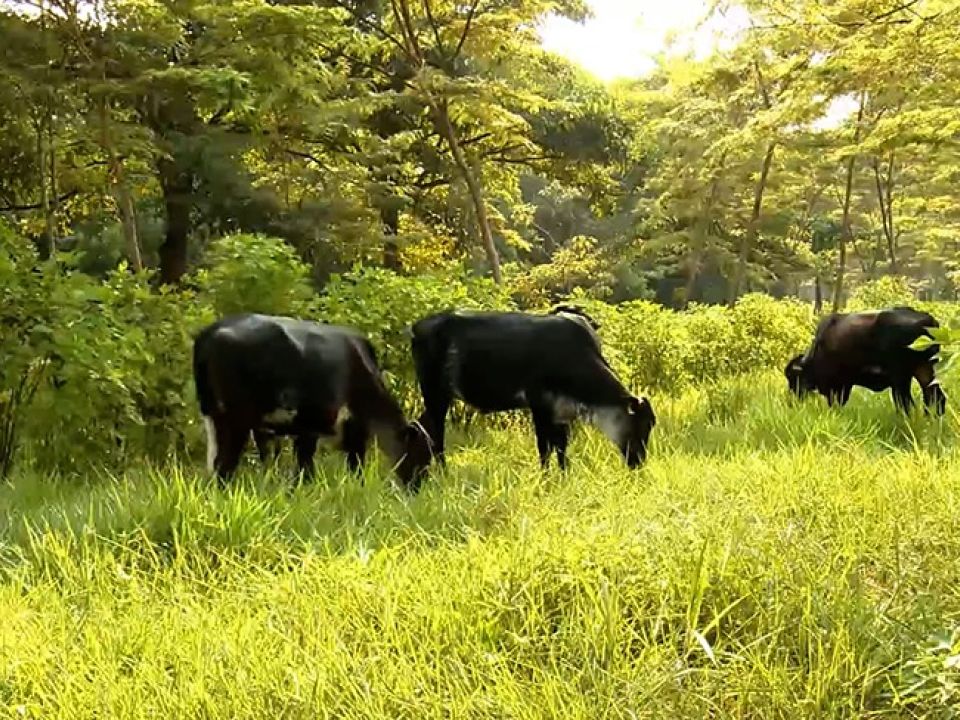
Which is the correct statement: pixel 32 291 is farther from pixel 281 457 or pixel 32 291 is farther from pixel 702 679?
pixel 702 679

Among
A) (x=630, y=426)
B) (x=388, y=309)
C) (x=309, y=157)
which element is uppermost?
(x=309, y=157)

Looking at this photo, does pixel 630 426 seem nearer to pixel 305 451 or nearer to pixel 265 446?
pixel 305 451

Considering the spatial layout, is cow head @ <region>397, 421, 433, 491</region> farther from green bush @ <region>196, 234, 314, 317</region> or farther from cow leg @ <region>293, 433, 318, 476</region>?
green bush @ <region>196, 234, 314, 317</region>

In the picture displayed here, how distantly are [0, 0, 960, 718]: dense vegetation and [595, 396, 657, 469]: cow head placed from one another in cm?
19

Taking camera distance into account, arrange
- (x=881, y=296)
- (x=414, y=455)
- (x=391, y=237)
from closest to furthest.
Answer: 1. (x=414, y=455)
2. (x=391, y=237)
3. (x=881, y=296)

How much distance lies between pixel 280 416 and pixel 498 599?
2.63 meters

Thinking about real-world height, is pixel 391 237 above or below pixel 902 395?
above

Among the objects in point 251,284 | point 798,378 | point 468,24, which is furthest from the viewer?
point 468,24

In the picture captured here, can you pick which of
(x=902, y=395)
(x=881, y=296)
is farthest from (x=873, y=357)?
(x=881, y=296)

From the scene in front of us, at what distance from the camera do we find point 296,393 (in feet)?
17.3

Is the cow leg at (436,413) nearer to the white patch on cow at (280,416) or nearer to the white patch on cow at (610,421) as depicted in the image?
the white patch on cow at (610,421)

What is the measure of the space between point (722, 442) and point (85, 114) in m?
7.38

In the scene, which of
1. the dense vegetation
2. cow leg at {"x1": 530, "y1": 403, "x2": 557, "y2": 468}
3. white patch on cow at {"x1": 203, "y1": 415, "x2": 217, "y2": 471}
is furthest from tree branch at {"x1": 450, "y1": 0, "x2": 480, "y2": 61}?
white patch on cow at {"x1": 203, "y1": 415, "x2": 217, "y2": 471}

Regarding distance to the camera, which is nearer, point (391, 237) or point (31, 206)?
point (31, 206)
